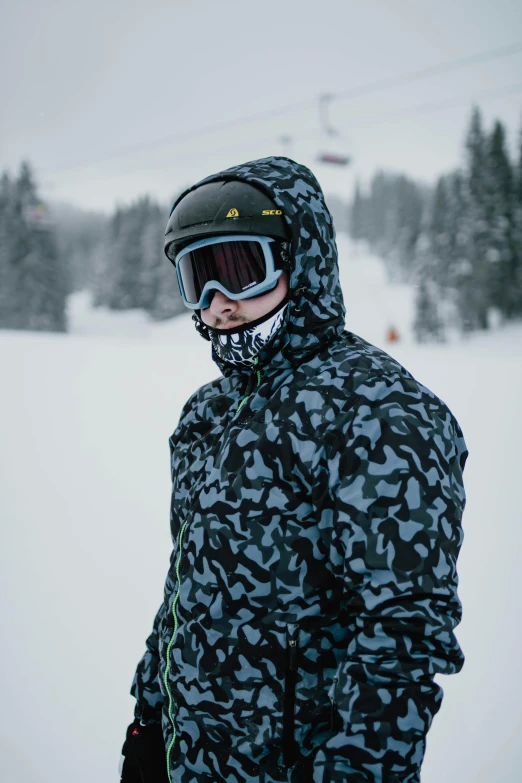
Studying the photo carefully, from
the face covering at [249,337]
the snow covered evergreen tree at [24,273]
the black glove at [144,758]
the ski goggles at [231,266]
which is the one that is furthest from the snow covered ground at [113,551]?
the snow covered evergreen tree at [24,273]

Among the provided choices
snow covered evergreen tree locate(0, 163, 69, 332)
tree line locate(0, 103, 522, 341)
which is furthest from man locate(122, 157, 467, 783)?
snow covered evergreen tree locate(0, 163, 69, 332)

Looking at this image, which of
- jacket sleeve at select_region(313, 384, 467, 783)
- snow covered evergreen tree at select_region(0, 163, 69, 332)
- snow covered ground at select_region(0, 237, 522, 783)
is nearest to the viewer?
jacket sleeve at select_region(313, 384, 467, 783)

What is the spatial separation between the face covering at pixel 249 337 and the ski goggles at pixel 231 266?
70 mm

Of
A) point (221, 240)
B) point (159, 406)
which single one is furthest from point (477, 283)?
point (221, 240)

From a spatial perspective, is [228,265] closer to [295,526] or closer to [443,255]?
[295,526]

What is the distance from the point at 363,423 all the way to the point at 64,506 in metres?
4.75

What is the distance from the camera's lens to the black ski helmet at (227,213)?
4.50ft

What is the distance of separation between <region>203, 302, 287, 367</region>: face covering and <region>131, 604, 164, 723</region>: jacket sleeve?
0.81 meters

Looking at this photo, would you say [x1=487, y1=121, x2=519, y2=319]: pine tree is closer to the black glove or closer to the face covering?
the face covering

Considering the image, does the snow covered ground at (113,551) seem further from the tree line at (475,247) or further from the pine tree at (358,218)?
the pine tree at (358,218)

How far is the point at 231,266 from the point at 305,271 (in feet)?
0.64

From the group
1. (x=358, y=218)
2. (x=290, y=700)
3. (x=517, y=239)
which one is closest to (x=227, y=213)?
(x=290, y=700)

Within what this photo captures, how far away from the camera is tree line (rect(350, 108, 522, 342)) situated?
30.8 meters

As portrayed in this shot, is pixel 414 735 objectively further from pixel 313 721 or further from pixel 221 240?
pixel 221 240
